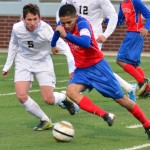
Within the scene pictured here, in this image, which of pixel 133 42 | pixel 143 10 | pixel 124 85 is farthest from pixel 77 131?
pixel 133 42

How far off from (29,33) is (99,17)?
2565mm

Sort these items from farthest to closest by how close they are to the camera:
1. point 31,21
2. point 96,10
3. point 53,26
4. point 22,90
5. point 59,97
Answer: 1. point 53,26
2. point 96,10
3. point 59,97
4. point 22,90
5. point 31,21

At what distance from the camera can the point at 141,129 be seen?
1060 cm

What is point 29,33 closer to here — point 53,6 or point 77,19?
point 77,19

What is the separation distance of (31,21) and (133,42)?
4.36 m

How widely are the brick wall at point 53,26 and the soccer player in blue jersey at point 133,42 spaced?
955cm

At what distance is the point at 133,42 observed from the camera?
14.5 metres

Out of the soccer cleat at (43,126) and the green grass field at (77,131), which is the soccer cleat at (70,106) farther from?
the soccer cleat at (43,126)

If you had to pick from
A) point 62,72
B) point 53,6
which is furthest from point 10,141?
point 53,6

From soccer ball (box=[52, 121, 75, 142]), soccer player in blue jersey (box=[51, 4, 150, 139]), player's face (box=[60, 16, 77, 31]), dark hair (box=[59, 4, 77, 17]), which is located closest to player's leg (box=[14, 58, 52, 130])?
soccer player in blue jersey (box=[51, 4, 150, 139])

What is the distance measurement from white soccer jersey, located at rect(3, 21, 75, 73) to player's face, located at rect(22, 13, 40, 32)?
0.15 m

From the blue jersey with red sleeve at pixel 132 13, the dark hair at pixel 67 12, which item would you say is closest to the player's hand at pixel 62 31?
the dark hair at pixel 67 12

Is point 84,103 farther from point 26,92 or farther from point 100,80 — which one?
point 26,92

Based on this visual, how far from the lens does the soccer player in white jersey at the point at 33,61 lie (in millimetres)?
10648
